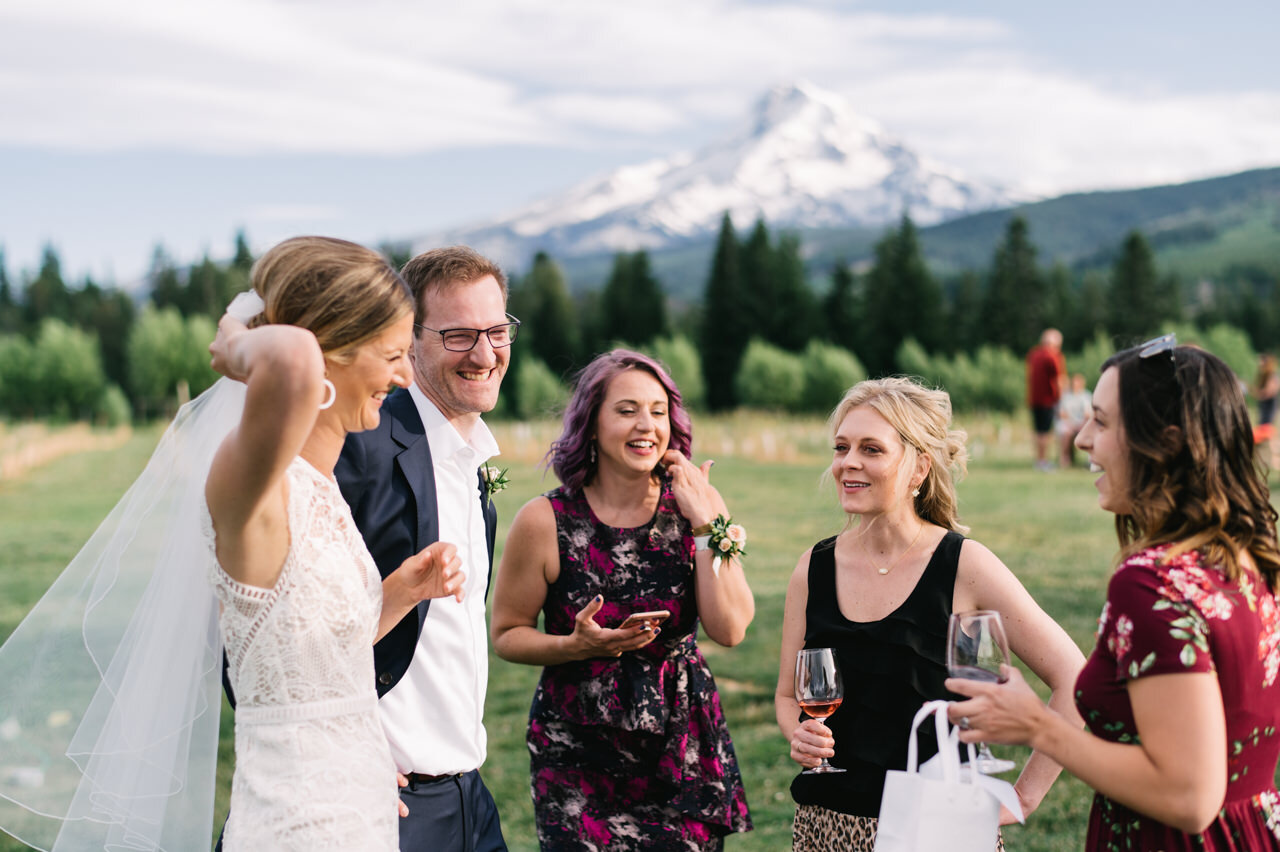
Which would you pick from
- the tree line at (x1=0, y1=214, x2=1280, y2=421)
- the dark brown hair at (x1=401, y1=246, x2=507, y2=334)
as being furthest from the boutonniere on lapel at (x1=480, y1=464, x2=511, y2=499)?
the tree line at (x1=0, y1=214, x2=1280, y2=421)

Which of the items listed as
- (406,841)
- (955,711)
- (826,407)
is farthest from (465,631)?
(826,407)

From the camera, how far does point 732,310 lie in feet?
258

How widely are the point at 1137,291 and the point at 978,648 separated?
82450 millimetres

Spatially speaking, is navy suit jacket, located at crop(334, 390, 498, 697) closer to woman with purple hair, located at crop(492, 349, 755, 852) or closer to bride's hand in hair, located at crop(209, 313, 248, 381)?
woman with purple hair, located at crop(492, 349, 755, 852)

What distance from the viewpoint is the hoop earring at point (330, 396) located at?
94.3 inches

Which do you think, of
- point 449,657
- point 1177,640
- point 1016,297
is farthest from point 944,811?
point 1016,297

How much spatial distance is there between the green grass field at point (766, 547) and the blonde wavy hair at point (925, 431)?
45cm

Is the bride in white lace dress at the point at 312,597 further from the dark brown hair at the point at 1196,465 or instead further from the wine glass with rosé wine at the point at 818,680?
the dark brown hair at the point at 1196,465

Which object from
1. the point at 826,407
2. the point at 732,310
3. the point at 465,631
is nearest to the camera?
the point at 465,631

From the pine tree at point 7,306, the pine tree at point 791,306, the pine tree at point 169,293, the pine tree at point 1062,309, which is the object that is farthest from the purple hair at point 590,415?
the pine tree at point 7,306

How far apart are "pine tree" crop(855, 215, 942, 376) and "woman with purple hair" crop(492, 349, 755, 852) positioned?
2866 inches

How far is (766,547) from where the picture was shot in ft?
48.2

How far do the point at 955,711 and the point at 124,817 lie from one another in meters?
2.15

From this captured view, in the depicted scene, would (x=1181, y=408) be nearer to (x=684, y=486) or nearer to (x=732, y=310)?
(x=684, y=486)
